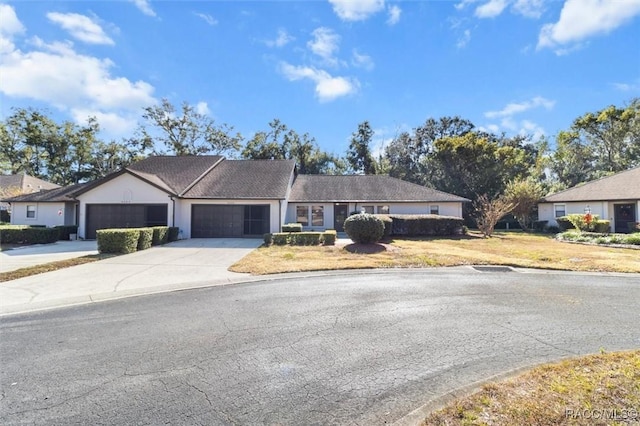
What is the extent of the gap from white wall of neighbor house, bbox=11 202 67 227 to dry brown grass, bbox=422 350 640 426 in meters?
28.5

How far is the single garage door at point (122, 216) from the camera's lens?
1964 centimetres

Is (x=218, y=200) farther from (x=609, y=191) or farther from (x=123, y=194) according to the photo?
(x=609, y=191)

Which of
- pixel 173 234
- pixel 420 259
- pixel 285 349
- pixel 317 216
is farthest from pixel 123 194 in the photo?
pixel 285 349

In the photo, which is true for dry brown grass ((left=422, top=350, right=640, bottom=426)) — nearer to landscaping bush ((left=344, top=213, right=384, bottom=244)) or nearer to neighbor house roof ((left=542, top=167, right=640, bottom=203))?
landscaping bush ((left=344, top=213, right=384, bottom=244))

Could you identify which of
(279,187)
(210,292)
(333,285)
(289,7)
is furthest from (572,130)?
(210,292)

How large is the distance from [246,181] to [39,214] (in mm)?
15459

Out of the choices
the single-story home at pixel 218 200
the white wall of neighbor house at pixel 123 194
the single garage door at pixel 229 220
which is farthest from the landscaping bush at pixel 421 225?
the white wall of neighbor house at pixel 123 194

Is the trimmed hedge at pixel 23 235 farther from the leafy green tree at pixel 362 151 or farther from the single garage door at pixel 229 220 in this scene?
the leafy green tree at pixel 362 151

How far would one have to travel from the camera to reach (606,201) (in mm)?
23969

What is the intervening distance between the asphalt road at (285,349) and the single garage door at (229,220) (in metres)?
13.9

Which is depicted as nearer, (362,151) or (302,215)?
(302,215)

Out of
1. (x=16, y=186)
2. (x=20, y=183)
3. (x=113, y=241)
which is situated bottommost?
(x=113, y=241)

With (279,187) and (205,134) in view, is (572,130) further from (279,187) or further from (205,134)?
(205,134)

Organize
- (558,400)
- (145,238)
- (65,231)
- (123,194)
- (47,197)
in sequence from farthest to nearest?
1. (47,197)
2. (65,231)
3. (123,194)
4. (145,238)
5. (558,400)
